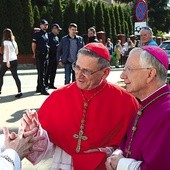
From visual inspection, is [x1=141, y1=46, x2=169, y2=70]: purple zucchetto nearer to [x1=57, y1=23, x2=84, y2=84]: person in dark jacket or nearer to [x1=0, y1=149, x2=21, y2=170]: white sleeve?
[x1=0, y1=149, x2=21, y2=170]: white sleeve

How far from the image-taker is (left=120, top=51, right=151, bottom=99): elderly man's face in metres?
A: 2.89

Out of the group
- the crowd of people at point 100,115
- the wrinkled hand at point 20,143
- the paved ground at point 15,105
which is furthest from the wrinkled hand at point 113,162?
the paved ground at point 15,105

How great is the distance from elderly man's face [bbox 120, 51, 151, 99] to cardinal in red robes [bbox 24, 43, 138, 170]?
0.40 m

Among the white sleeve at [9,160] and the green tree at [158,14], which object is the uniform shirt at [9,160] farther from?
the green tree at [158,14]

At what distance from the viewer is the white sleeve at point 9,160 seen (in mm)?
2373

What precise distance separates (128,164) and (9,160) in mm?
790

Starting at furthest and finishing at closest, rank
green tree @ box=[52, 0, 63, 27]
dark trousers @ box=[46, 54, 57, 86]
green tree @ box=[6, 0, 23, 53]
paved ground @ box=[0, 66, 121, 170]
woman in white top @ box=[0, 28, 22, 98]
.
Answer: green tree @ box=[52, 0, 63, 27], green tree @ box=[6, 0, 23, 53], dark trousers @ box=[46, 54, 57, 86], woman in white top @ box=[0, 28, 22, 98], paved ground @ box=[0, 66, 121, 170]

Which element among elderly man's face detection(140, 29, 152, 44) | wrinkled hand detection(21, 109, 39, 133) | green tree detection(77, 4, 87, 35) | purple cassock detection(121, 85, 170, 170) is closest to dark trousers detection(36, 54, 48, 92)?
elderly man's face detection(140, 29, 152, 44)

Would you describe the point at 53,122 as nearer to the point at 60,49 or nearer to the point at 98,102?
the point at 98,102

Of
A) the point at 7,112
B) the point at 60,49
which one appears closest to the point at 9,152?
the point at 7,112

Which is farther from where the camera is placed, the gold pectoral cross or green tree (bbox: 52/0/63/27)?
green tree (bbox: 52/0/63/27)

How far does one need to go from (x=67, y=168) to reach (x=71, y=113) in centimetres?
43

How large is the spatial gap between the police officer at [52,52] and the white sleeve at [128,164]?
9.23 metres

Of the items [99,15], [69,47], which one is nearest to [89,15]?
[99,15]
